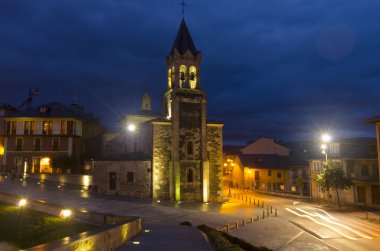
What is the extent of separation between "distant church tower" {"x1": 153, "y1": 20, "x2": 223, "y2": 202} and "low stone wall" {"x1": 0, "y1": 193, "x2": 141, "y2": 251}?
54.4ft

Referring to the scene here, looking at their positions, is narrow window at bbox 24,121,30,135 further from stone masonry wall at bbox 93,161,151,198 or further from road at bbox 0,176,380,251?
stone masonry wall at bbox 93,161,151,198

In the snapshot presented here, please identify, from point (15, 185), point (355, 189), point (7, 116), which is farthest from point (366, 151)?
point (7, 116)

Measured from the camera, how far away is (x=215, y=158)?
39.8 metres

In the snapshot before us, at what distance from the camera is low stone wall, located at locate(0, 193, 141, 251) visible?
8719mm

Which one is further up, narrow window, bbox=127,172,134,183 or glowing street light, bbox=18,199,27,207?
narrow window, bbox=127,172,134,183

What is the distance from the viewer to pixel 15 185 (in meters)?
30.4

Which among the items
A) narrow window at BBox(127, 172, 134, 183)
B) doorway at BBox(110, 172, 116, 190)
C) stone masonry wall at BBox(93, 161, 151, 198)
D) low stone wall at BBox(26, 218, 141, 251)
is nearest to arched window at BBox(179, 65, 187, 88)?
stone masonry wall at BBox(93, 161, 151, 198)

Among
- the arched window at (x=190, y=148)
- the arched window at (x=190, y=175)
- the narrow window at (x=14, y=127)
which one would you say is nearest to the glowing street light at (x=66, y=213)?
the arched window at (x=190, y=175)

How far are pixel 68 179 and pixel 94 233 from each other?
105 ft

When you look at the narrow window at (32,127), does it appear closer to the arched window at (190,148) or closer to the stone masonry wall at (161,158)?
the stone masonry wall at (161,158)

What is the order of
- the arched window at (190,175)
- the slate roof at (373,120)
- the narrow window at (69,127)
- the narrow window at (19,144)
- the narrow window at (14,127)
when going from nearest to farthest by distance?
the slate roof at (373,120) → the arched window at (190,175) → the narrow window at (19,144) → the narrow window at (69,127) → the narrow window at (14,127)

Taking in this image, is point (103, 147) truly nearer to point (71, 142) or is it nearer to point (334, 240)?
point (71, 142)

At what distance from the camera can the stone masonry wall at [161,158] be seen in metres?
36.5

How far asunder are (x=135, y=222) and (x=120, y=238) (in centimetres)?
271
